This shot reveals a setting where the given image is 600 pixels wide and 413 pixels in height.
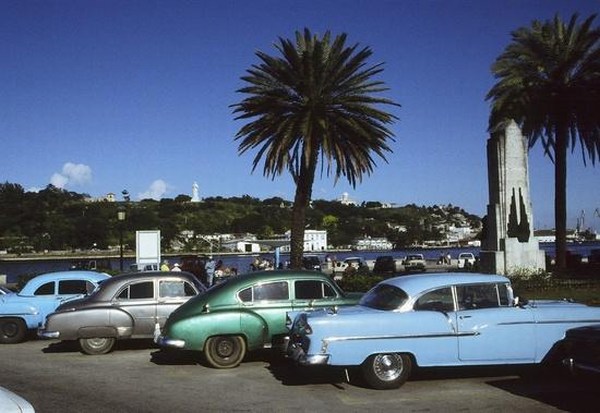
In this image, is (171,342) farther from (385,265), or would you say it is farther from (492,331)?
(385,265)

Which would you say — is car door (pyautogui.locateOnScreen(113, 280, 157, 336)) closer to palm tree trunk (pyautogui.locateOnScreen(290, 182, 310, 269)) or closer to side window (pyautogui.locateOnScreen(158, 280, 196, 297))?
side window (pyautogui.locateOnScreen(158, 280, 196, 297))

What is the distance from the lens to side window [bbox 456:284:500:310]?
8547 mm

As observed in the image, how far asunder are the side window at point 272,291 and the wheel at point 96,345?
10.9ft

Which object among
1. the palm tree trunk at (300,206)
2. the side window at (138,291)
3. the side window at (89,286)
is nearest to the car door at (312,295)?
the side window at (138,291)

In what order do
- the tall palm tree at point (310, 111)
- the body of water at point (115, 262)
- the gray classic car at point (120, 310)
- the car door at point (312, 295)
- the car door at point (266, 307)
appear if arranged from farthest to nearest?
the body of water at point (115, 262), the tall palm tree at point (310, 111), the gray classic car at point (120, 310), the car door at point (312, 295), the car door at point (266, 307)

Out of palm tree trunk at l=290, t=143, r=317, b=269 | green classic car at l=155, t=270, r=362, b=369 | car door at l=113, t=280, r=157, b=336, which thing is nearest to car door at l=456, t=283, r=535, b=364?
green classic car at l=155, t=270, r=362, b=369

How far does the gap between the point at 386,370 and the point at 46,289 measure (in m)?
9.07

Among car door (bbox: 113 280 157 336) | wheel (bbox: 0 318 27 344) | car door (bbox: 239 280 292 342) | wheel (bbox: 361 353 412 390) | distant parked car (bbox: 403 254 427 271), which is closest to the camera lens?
wheel (bbox: 361 353 412 390)

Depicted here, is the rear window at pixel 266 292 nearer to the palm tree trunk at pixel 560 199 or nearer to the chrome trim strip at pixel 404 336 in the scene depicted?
the chrome trim strip at pixel 404 336

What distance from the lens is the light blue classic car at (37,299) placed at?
1382 centimetres

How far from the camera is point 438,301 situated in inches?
336

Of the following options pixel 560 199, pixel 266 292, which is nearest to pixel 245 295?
→ pixel 266 292

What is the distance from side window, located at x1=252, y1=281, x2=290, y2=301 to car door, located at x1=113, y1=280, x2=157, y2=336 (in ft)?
8.32

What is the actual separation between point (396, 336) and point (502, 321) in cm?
148
